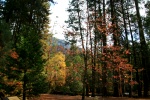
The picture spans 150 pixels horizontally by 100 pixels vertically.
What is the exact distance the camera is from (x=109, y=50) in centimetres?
1975

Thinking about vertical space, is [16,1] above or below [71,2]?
below

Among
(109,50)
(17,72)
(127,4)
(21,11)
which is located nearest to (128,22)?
(127,4)

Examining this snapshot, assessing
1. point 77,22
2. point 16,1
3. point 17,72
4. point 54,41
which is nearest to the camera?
point 17,72

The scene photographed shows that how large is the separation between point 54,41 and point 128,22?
20.5m

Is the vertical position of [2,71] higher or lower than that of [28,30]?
lower

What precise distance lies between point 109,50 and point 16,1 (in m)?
10.3

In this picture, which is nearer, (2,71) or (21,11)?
(2,71)

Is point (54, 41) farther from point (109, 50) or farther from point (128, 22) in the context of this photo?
point (109, 50)

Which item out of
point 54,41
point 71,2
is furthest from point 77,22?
point 54,41

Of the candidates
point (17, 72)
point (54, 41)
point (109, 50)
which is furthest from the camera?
point (54, 41)

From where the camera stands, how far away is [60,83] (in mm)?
41938

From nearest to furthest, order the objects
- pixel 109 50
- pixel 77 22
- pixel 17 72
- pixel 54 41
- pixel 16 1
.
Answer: pixel 17 72 < pixel 109 50 < pixel 16 1 < pixel 77 22 < pixel 54 41

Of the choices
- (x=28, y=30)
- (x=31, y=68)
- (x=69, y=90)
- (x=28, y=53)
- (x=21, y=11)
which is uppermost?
(x=21, y=11)

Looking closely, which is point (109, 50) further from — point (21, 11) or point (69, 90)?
point (69, 90)
